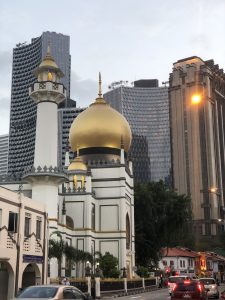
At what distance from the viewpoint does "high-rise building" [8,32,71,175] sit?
157 meters

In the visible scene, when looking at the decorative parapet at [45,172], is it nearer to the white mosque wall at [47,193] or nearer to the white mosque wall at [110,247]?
the white mosque wall at [47,193]

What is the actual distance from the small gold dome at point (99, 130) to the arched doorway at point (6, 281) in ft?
94.3

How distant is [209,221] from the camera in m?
132

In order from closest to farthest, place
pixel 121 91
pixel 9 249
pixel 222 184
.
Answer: pixel 9 249 < pixel 222 184 < pixel 121 91

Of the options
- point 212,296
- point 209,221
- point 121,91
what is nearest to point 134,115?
point 121,91

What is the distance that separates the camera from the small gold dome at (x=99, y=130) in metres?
55.1

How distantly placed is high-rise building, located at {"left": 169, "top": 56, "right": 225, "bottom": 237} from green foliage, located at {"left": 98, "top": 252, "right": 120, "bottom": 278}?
84886mm

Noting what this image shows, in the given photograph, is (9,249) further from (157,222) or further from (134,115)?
(134,115)

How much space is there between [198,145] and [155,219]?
77012 mm

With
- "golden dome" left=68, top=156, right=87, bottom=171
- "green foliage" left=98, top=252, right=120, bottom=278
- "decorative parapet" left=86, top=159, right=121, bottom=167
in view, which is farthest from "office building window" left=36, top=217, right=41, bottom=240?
"decorative parapet" left=86, top=159, right=121, bottom=167

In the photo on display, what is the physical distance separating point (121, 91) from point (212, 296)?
161242 millimetres

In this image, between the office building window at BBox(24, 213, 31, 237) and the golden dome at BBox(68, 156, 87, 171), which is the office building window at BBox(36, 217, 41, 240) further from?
the golden dome at BBox(68, 156, 87, 171)

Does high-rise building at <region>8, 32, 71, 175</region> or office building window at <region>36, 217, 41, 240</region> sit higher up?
high-rise building at <region>8, 32, 71, 175</region>

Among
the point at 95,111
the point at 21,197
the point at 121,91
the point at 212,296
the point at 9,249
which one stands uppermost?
the point at 121,91
